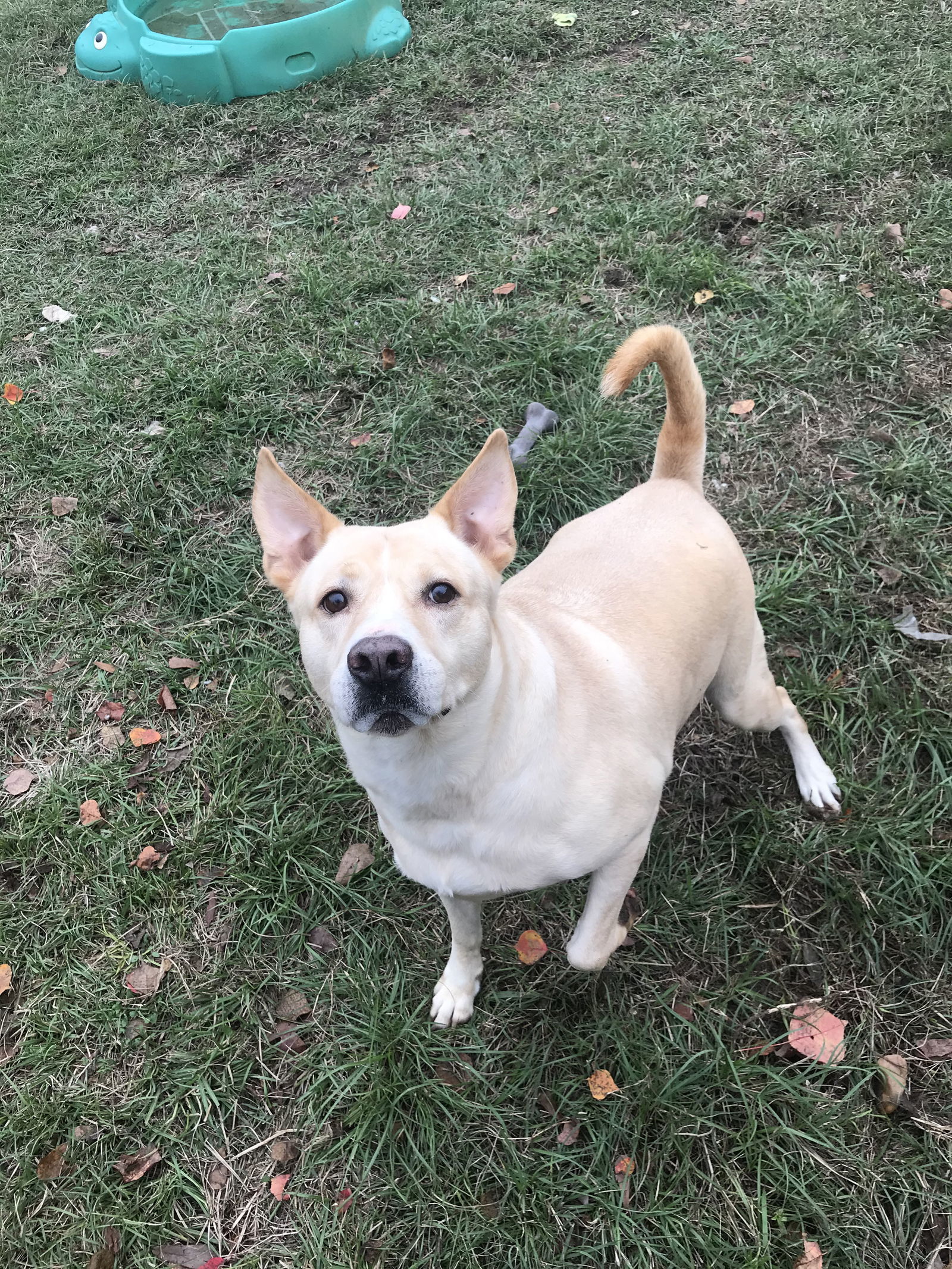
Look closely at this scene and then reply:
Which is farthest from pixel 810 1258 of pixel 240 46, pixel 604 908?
pixel 240 46

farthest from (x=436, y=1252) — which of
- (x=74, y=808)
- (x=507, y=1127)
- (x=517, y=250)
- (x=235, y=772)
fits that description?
(x=517, y=250)

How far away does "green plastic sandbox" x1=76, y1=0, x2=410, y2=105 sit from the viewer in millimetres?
6359

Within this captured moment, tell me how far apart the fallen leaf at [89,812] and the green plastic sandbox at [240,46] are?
20.7ft

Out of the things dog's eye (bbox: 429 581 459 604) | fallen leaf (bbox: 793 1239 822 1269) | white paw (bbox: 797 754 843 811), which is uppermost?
dog's eye (bbox: 429 581 459 604)

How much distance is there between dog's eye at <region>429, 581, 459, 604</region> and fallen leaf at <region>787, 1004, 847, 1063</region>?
5.62 ft

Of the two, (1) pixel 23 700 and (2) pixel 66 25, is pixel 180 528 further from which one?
(2) pixel 66 25

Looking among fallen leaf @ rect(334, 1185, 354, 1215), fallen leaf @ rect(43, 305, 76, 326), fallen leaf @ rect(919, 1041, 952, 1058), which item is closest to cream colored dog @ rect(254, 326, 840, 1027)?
fallen leaf @ rect(334, 1185, 354, 1215)

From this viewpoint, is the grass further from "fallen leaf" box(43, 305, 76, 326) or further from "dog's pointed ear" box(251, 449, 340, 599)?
"dog's pointed ear" box(251, 449, 340, 599)

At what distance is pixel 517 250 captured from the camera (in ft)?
16.4

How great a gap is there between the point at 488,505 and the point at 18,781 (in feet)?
8.22

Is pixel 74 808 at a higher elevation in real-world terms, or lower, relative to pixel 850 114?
lower

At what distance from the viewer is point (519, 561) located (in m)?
3.70

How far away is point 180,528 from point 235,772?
153cm

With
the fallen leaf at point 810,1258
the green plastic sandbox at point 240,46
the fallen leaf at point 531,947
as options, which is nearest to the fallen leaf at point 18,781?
the fallen leaf at point 531,947
